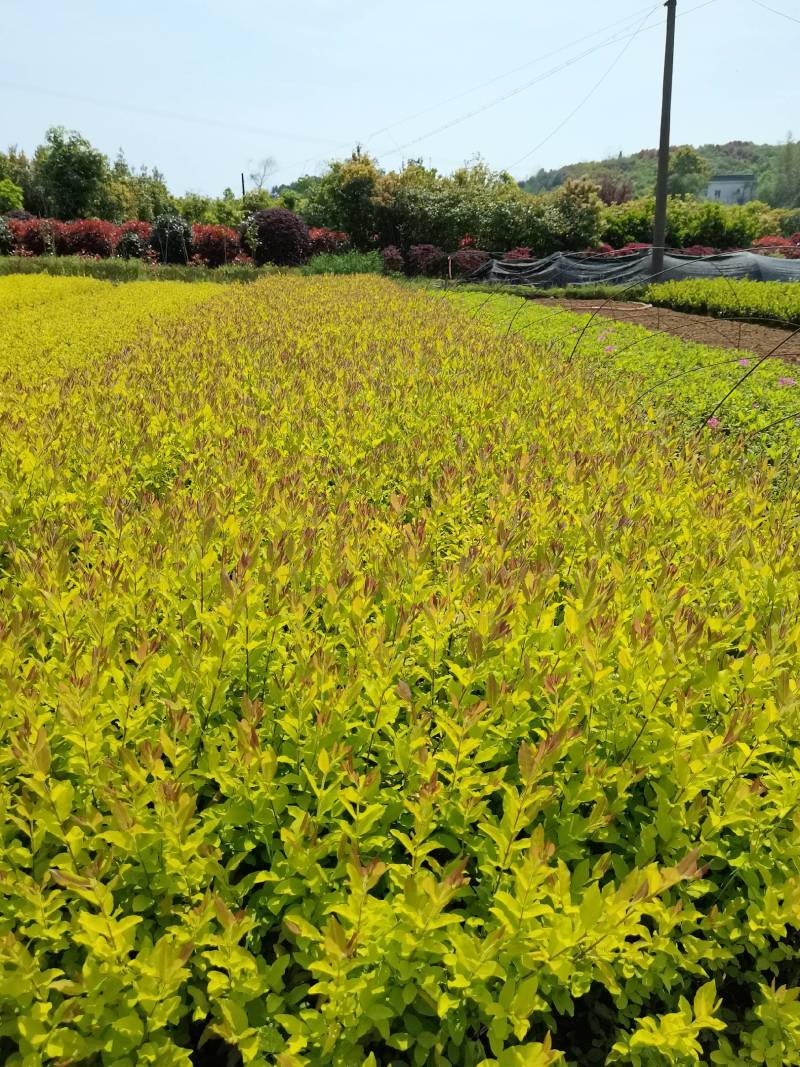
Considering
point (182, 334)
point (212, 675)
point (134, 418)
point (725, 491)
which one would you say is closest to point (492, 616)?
point (212, 675)

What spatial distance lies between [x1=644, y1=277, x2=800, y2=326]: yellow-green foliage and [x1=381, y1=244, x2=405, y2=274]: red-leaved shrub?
38.9 feet

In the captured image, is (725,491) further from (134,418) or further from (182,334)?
(182,334)

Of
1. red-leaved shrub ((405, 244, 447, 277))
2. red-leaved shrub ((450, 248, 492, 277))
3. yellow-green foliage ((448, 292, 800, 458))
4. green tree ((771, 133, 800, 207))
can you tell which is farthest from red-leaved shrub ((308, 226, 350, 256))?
green tree ((771, 133, 800, 207))

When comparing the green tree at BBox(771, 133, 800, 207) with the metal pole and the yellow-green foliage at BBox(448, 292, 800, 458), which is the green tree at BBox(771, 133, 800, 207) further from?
the yellow-green foliage at BBox(448, 292, 800, 458)

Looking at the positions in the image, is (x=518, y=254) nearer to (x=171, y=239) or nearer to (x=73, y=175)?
(x=171, y=239)

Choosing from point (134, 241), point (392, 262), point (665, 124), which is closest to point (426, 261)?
point (392, 262)

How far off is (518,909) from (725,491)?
2615 mm

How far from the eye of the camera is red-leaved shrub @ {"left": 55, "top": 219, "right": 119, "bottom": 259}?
89.2ft

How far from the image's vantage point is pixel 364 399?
4.57 m

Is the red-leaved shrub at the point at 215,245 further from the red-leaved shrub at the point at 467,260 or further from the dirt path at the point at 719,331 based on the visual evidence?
the dirt path at the point at 719,331

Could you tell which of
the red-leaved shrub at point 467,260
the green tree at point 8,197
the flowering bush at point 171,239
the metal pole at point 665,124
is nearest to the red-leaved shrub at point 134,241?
the flowering bush at point 171,239

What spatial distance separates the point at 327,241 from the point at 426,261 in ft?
17.8

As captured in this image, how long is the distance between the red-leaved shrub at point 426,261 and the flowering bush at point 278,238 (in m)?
4.70

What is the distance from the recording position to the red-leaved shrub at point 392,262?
2838 centimetres
